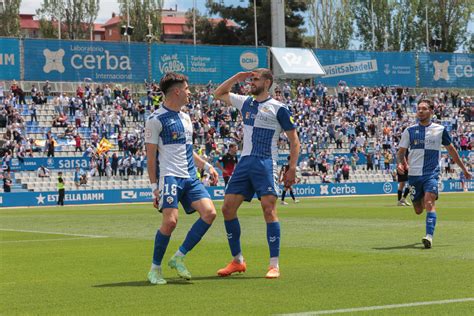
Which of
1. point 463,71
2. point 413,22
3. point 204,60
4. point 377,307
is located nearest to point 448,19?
point 413,22

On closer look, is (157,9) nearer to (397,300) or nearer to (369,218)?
(369,218)

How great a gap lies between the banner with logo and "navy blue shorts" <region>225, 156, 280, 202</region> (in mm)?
50047

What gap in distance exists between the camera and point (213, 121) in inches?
2288

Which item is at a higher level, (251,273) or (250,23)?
(250,23)

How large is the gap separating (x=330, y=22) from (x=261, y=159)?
299 feet

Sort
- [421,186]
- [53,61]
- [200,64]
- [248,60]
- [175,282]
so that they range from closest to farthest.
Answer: [175,282] < [421,186] < [53,61] < [200,64] < [248,60]

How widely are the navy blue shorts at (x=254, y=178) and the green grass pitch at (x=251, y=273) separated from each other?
3.32 ft

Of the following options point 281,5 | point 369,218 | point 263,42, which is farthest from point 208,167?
point 263,42

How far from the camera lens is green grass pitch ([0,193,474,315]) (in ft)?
27.6

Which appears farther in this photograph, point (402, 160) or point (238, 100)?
point (402, 160)

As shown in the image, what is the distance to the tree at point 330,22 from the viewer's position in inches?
3851

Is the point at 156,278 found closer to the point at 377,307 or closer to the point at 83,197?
the point at 377,307

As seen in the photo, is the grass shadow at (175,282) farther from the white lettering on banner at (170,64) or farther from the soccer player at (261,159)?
the white lettering on banner at (170,64)

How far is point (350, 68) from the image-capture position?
68.2 m
